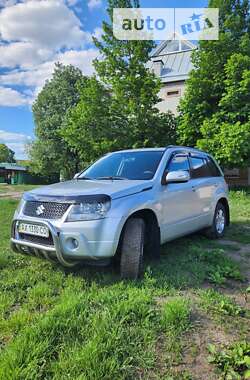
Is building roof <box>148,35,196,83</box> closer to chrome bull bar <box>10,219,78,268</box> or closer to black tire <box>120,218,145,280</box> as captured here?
black tire <box>120,218,145,280</box>

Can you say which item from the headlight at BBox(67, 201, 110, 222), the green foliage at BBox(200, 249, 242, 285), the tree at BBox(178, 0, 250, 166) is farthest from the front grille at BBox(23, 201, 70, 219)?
the tree at BBox(178, 0, 250, 166)

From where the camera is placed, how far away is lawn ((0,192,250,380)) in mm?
2064

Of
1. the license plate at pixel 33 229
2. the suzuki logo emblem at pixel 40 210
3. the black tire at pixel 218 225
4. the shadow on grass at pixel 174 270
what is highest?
the suzuki logo emblem at pixel 40 210

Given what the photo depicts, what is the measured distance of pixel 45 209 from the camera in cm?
340

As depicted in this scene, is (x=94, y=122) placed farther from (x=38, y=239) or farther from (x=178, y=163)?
(x=38, y=239)

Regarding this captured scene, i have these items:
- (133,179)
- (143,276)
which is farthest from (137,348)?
(133,179)

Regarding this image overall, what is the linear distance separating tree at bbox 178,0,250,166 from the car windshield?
28.1ft

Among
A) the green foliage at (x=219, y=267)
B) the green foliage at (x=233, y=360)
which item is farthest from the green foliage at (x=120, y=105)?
the green foliage at (x=233, y=360)

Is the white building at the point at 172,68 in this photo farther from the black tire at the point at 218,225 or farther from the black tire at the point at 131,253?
the black tire at the point at 131,253

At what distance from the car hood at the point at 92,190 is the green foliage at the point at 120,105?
12.4 meters

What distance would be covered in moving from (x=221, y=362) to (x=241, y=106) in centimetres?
1309

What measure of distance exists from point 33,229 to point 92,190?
0.80 meters

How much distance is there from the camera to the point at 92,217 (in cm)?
318

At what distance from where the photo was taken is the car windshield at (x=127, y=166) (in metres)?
4.19
